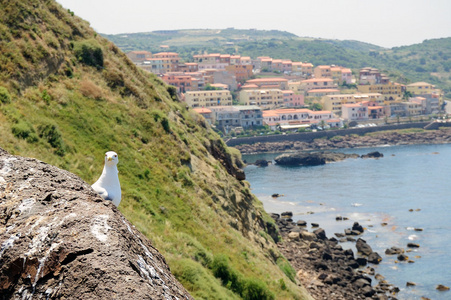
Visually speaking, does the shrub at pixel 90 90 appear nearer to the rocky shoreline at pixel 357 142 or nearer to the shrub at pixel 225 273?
the shrub at pixel 225 273

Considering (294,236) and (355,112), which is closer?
(294,236)

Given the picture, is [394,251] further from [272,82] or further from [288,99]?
[272,82]

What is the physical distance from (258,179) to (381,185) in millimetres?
21105

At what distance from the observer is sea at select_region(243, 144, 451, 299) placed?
1743 inches

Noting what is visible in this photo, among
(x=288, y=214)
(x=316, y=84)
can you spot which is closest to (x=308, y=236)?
(x=288, y=214)

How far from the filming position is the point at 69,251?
380cm

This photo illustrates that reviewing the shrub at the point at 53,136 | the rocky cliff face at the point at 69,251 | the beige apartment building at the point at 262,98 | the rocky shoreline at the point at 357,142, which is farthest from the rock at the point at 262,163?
the rocky cliff face at the point at 69,251

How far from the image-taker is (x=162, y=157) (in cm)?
2427

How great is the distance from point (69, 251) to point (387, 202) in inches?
2730

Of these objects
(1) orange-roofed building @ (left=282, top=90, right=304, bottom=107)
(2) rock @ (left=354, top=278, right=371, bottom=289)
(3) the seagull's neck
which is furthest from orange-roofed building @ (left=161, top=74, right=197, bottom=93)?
(3) the seagull's neck

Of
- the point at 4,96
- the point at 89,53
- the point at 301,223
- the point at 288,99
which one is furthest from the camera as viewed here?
the point at 288,99

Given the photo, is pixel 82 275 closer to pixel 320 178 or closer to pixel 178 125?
pixel 178 125

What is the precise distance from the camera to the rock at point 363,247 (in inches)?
1882

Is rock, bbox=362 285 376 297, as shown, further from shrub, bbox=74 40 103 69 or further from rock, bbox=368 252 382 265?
shrub, bbox=74 40 103 69
